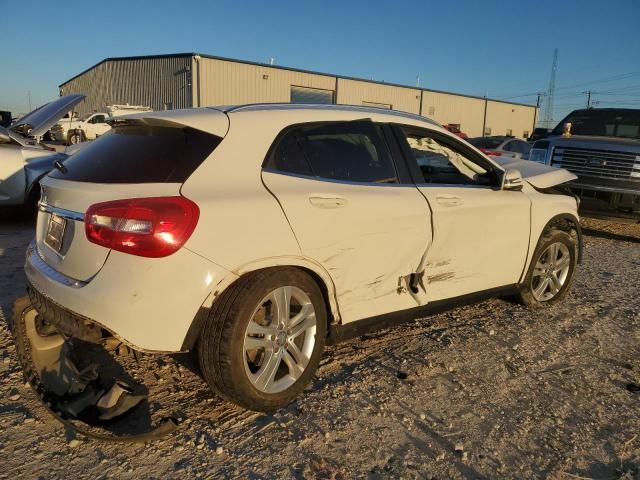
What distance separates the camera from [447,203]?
3.52m

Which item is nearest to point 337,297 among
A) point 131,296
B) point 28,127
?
point 131,296

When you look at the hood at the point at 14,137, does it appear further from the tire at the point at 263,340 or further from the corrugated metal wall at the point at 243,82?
the corrugated metal wall at the point at 243,82

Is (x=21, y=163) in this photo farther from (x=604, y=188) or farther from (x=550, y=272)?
(x=604, y=188)

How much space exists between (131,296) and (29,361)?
111 cm

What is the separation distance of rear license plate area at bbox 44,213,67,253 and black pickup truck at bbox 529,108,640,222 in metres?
7.52

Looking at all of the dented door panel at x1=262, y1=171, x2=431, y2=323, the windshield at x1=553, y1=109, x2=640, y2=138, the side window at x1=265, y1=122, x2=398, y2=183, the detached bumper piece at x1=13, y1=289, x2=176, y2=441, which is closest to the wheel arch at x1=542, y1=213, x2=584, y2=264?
the dented door panel at x1=262, y1=171, x2=431, y2=323

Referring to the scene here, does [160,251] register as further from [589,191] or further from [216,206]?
[589,191]

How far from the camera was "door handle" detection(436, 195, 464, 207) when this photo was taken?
3.49 m

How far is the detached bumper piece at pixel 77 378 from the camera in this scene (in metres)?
2.55

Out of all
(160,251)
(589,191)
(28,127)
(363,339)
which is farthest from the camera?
(589,191)

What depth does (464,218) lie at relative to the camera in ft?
11.9

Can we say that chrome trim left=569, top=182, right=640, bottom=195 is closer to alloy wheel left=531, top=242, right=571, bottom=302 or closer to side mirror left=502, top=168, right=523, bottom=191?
alloy wheel left=531, top=242, right=571, bottom=302

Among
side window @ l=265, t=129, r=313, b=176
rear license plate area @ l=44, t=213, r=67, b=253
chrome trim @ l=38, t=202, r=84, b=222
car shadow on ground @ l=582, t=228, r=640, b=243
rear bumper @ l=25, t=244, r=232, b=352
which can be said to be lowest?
car shadow on ground @ l=582, t=228, r=640, b=243

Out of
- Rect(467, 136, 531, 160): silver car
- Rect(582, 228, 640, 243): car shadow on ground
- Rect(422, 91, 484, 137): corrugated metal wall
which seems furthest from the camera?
Rect(422, 91, 484, 137): corrugated metal wall
